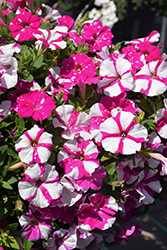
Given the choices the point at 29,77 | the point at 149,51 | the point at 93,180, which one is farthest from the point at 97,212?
the point at 149,51

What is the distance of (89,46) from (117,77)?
0.80 ft

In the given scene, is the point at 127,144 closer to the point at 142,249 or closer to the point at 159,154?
the point at 159,154

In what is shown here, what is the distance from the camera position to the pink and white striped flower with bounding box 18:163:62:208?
738mm

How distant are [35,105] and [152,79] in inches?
14.0

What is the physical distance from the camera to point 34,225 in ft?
2.68

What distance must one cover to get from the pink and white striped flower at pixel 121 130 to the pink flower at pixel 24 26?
1.23 ft

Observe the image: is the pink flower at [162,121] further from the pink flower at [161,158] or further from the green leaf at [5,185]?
the green leaf at [5,185]

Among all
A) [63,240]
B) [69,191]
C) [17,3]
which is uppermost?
[17,3]

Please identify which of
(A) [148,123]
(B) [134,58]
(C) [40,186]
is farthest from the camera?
(B) [134,58]

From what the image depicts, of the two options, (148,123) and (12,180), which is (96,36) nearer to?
(148,123)

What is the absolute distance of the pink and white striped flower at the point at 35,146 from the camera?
2.40ft

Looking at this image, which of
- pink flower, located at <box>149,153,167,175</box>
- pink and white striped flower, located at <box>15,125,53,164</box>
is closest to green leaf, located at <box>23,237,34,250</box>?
pink and white striped flower, located at <box>15,125,53,164</box>

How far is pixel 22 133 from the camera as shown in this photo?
814mm

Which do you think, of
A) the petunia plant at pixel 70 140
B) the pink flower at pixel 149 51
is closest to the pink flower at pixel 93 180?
the petunia plant at pixel 70 140
